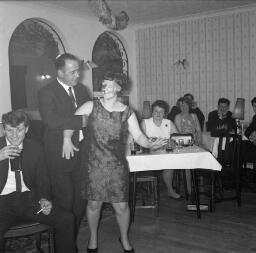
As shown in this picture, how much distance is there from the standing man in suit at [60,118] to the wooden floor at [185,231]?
2.03ft

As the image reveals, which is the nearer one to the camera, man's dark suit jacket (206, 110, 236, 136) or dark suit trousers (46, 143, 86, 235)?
dark suit trousers (46, 143, 86, 235)

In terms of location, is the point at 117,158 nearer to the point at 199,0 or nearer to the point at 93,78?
the point at 199,0

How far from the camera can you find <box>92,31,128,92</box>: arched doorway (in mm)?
7707

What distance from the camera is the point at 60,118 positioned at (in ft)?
8.43

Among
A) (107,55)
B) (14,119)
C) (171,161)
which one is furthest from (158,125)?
(107,55)

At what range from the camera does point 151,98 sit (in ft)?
27.1

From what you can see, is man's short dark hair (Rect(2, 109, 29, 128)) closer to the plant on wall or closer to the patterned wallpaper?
the plant on wall

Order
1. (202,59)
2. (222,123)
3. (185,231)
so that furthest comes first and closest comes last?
(202,59) < (222,123) < (185,231)

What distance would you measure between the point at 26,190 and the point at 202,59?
5780mm

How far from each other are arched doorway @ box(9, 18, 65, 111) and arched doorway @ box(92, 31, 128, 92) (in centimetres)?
97

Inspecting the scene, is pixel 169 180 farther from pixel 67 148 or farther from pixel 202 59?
pixel 202 59

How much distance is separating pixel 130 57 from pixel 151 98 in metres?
1.05

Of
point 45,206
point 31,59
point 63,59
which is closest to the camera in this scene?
point 45,206

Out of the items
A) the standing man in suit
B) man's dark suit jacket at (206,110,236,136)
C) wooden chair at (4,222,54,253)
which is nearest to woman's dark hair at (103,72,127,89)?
the standing man in suit
